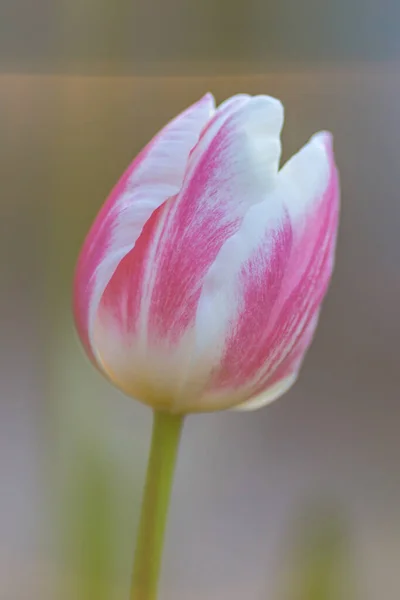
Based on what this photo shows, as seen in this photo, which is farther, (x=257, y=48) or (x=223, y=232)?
(x=257, y=48)

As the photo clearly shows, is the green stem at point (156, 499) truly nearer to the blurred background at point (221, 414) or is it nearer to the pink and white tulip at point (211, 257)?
the pink and white tulip at point (211, 257)

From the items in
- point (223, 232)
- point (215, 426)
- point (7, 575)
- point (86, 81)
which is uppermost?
point (86, 81)

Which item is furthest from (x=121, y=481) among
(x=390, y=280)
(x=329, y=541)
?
(x=390, y=280)

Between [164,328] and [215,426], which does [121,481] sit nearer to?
[215,426]

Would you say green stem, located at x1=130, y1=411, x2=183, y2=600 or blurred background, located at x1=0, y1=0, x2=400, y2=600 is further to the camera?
blurred background, located at x1=0, y1=0, x2=400, y2=600

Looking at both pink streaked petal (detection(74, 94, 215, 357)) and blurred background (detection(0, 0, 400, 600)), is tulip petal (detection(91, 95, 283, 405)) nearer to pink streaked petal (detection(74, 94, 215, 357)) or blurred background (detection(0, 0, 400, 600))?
pink streaked petal (detection(74, 94, 215, 357))

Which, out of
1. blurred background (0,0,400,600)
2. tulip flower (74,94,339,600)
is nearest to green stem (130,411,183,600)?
tulip flower (74,94,339,600)

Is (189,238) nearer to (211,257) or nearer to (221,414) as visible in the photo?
(211,257)

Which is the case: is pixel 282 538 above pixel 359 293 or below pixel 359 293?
below
